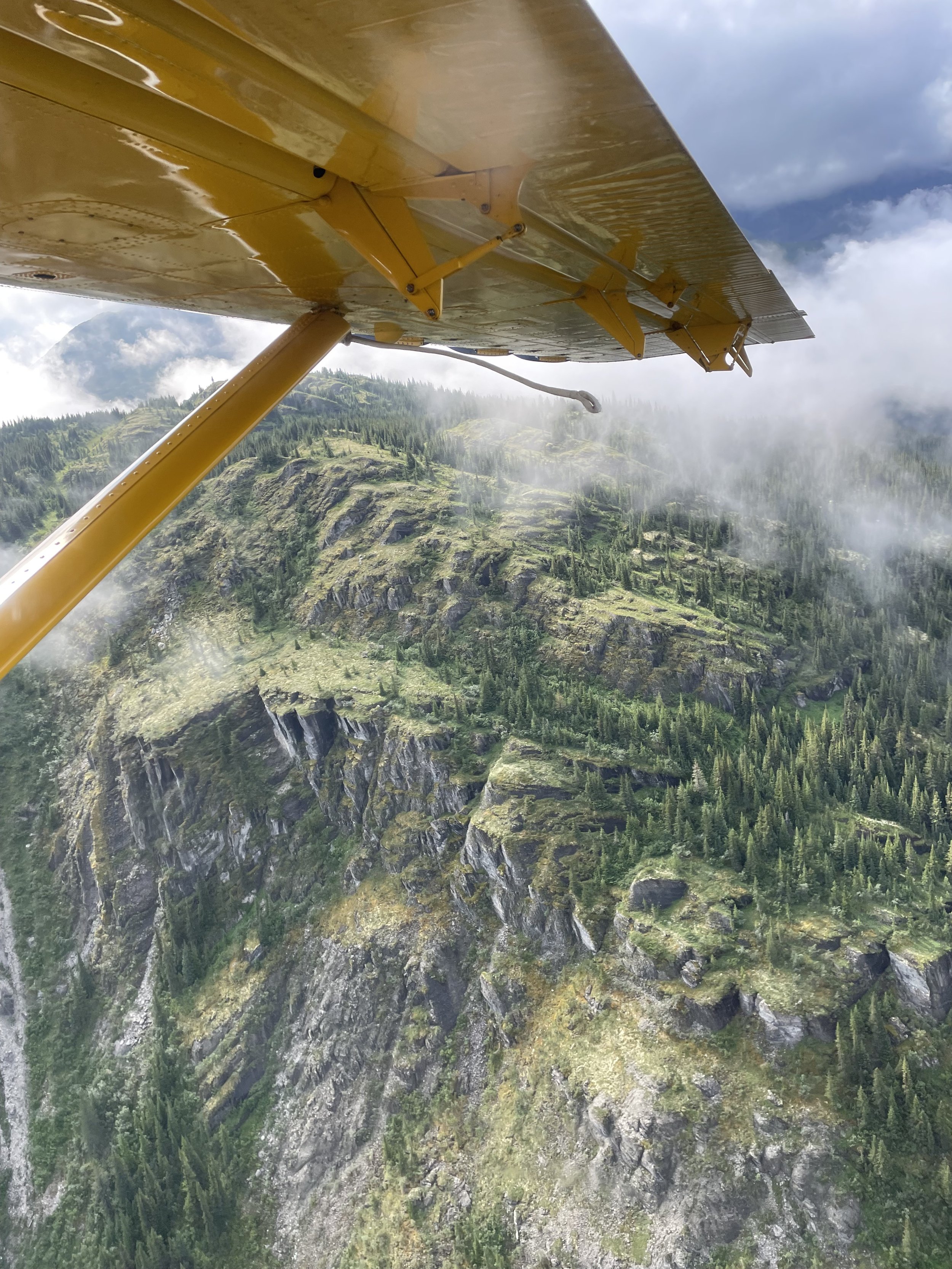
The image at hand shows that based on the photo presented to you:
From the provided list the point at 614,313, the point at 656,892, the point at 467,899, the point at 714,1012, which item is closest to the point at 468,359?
the point at 614,313

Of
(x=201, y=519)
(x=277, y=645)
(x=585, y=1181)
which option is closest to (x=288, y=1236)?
(x=585, y=1181)

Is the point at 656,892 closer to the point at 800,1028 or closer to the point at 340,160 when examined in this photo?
the point at 800,1028

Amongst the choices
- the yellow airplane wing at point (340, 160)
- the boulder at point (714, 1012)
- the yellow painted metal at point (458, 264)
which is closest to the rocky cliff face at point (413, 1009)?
the boulder at point (714, 1012)

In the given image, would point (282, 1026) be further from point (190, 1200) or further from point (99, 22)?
point (99, 22)

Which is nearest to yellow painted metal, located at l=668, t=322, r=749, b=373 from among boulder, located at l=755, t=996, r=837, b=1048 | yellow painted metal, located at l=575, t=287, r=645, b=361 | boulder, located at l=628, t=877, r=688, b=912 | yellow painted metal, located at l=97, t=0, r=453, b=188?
yellow painted metal, located at l=575, t=287, r=645, b=361

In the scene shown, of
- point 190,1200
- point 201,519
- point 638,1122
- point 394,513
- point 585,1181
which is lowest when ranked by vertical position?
point 190,1200
